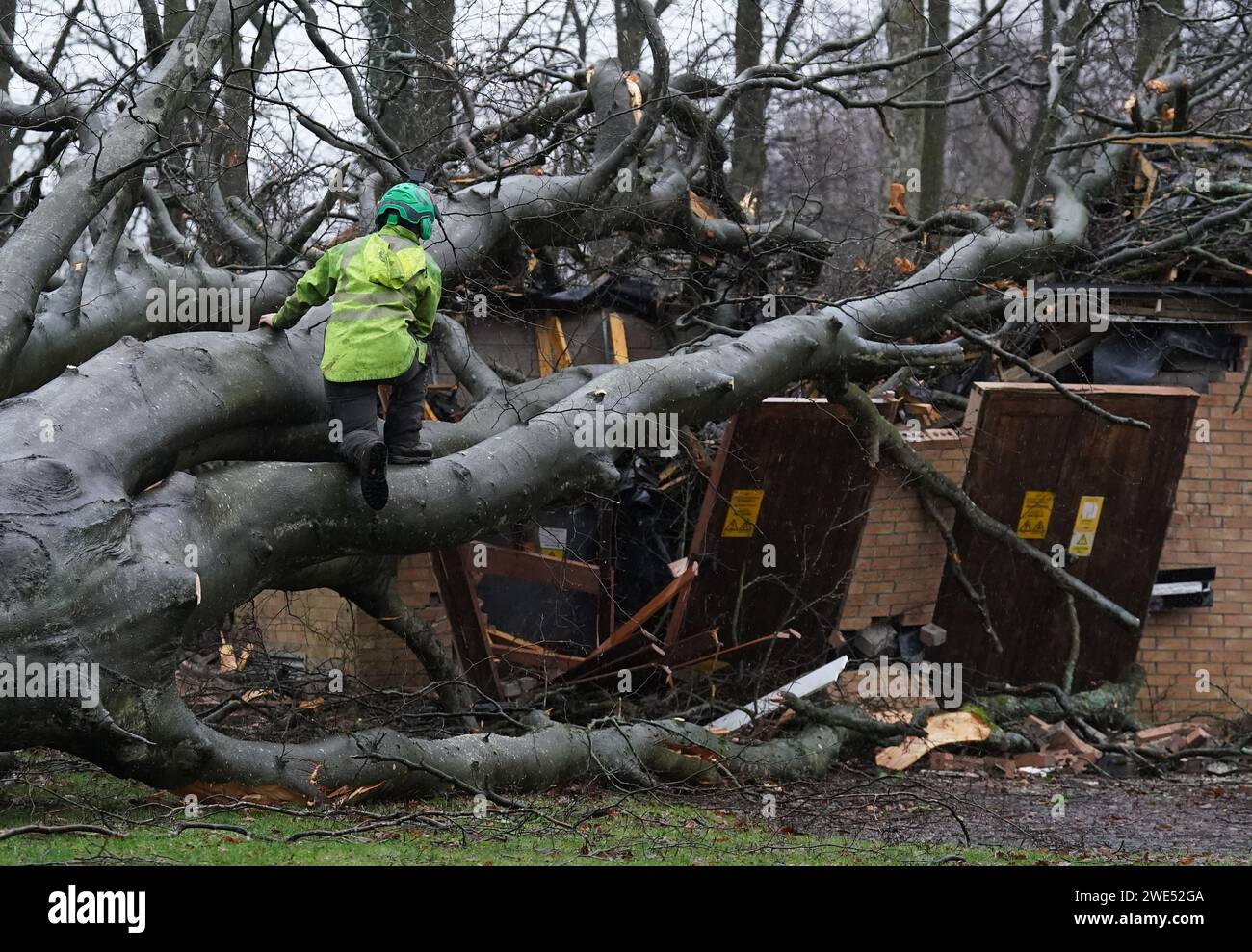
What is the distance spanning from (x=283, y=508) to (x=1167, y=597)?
8.24 m

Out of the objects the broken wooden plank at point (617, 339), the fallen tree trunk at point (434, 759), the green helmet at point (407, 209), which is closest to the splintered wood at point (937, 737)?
the fallen tree trunk at point (434, 759)

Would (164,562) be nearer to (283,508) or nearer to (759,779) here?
(283,508)

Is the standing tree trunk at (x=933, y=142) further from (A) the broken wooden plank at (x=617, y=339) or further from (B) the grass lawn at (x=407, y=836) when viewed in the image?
(B) the grass lawn at (x=407, y=836)

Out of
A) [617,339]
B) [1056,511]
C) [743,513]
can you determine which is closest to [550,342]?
[617,339]

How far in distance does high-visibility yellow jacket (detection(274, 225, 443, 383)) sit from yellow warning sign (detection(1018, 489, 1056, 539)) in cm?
630

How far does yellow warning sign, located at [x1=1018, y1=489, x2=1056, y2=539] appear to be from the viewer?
10.7 metres

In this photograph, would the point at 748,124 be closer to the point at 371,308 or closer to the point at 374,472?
the point at 371,308

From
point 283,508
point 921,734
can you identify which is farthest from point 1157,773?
point 283,508

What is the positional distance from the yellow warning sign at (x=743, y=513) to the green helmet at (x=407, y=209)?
430cm

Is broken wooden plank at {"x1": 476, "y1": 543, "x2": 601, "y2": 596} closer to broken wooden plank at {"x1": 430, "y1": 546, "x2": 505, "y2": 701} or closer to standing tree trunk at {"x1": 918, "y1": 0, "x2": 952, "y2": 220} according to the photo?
broken wooden plank at {"x1": 430, "y1": 546, "x2": 505, "y2": 701}

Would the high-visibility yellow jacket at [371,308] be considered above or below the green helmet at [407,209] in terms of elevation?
below

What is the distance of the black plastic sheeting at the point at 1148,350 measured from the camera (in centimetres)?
1137

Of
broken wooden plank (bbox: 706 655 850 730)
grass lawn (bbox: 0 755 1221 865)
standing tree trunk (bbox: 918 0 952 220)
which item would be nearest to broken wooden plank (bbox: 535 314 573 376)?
broken wooden plank (bbox: 706 655 850 730)

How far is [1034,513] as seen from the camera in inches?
422
